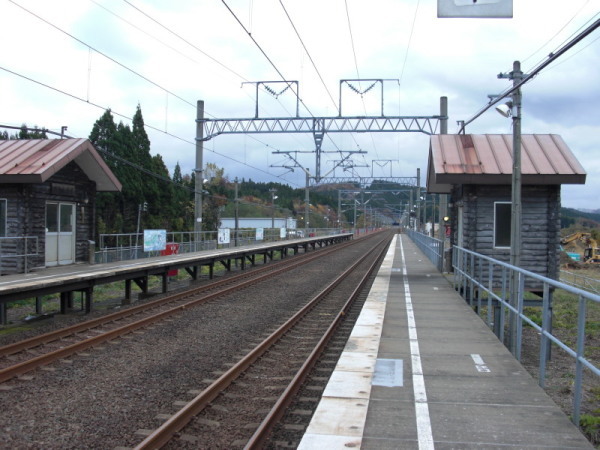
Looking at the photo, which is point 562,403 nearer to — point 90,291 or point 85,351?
point 85,351

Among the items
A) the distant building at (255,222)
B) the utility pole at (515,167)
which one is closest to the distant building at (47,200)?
the utility pole at (515,167)

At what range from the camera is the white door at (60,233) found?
56.5 ft

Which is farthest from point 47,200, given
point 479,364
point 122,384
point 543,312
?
point 543,312

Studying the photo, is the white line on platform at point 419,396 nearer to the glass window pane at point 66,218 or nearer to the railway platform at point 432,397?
the railway platform at point 432,397

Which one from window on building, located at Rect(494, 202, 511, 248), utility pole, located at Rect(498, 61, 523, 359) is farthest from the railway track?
window on building, located at Rect(494, 202, 511, 248)

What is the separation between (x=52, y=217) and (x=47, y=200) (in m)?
0.64

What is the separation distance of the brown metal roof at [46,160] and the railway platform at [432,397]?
10.1 meters

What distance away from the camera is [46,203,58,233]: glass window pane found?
56.2ft

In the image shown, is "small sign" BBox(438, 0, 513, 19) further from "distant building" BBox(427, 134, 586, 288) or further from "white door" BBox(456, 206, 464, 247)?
"white door" BBox(456, 206, 464, 247)

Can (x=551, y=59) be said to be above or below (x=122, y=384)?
above

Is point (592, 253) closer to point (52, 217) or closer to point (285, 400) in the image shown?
point (52, 217)

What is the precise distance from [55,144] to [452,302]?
12425 mm

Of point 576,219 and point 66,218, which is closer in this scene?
point 66,218

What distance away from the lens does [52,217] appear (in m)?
17.4
